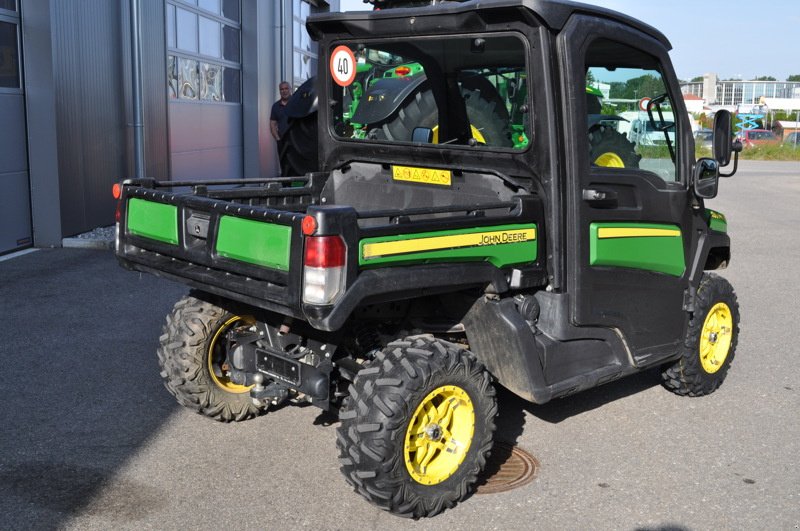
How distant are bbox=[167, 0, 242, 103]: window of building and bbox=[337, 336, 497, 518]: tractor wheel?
33.4ft

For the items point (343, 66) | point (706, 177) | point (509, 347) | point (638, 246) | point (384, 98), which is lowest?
point (509, 347)

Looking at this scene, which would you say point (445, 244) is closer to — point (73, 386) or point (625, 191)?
point (625, 191)

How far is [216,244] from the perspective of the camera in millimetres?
4180

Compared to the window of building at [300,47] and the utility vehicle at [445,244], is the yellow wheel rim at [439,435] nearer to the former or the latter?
the utility vehicle at [445,244]

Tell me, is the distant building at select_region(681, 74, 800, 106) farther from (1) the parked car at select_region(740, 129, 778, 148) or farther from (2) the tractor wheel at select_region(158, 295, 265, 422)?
(2) the tractor wheel at select_region(158, 295, 265, 422)

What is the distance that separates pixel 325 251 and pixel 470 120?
154cm

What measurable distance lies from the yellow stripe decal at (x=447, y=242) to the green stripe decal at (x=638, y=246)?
397mm

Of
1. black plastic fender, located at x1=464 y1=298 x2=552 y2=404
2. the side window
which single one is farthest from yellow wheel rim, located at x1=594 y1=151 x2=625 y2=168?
black plastic fender, located at x1=464 y1=298 x2=552 y2=404

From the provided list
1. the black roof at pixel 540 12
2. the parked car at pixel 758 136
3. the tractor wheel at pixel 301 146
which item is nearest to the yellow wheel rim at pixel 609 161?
the black roof at pixel 540 12

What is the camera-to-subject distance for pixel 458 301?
4.53m

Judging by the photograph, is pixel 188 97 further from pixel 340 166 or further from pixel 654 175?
pixel 654 175

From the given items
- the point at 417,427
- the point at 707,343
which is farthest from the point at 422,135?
the point at 707,343

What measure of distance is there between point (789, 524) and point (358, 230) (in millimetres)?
2226

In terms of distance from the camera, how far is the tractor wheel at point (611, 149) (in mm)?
4633
